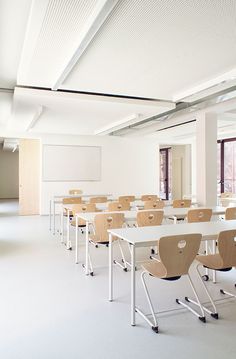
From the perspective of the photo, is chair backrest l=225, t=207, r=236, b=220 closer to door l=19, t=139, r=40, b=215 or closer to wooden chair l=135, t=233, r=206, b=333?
wooden chair l=135, t=233, r=206, b=333

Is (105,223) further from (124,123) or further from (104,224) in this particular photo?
(124,123)

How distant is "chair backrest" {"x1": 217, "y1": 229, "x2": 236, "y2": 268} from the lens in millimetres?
2891

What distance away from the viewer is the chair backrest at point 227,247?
9.48 ft

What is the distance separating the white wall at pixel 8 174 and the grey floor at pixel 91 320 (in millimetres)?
13516

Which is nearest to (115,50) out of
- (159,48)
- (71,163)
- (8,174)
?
(159,48)

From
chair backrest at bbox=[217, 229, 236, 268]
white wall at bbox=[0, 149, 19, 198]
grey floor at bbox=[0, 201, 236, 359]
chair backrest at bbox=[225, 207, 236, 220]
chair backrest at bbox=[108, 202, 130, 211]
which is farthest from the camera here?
white wall at bbox=[0, 149, 19, 198]

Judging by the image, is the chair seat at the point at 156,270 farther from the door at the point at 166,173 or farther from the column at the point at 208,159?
the door at the point at 166,173

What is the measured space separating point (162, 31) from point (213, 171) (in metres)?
4.30

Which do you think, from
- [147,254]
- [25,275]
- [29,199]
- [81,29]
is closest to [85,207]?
[147,254]

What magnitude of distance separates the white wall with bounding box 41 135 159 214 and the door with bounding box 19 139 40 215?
0.50 m

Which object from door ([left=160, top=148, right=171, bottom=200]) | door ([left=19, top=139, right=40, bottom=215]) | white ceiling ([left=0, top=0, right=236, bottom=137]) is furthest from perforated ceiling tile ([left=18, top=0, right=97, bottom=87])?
door ([left=160, top=148, right=171, bottom=200])

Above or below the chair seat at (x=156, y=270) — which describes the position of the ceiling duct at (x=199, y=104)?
above

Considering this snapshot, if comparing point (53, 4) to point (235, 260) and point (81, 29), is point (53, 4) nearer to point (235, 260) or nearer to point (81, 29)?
point (81, 29)

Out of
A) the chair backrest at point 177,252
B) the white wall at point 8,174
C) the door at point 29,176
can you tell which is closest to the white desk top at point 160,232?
the chair backrest at point 177,252
